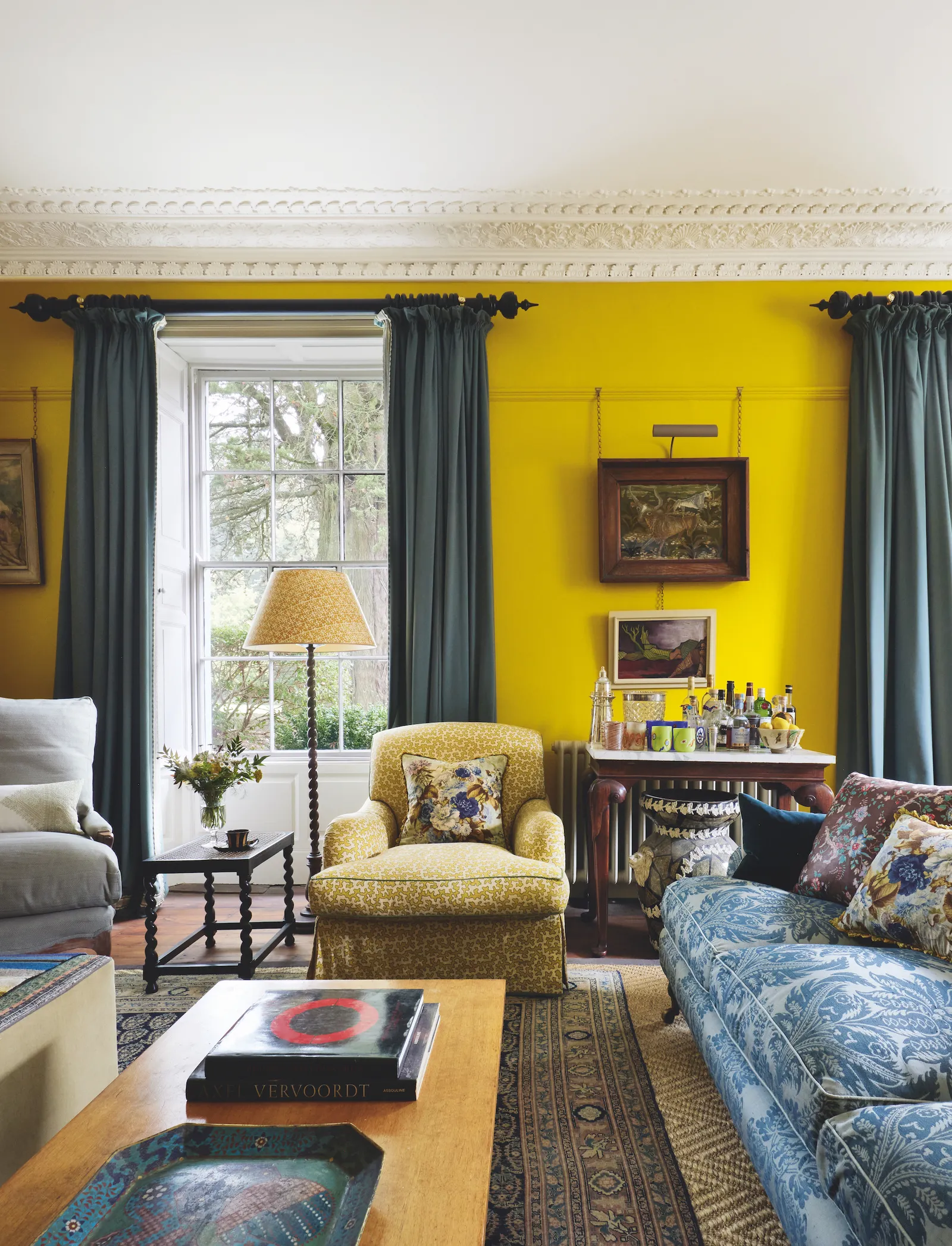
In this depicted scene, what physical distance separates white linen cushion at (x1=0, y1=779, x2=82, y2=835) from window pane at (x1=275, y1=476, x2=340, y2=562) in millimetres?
1712

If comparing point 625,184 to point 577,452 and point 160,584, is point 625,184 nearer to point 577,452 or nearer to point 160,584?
point 577,452

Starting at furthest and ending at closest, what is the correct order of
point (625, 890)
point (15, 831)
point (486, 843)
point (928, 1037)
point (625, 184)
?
point (625, 890) → point (625, 184) → point (486, 843) → point (15, 831) → point (928, 1037)

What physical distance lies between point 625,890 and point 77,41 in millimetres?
4030

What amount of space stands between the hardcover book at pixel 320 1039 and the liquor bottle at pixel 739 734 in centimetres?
206

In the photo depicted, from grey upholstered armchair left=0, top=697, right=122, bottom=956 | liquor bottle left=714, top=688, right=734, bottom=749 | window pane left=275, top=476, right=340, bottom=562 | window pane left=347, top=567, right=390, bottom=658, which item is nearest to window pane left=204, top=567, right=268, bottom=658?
window pane left=275, top=476, right=340, bottom=562

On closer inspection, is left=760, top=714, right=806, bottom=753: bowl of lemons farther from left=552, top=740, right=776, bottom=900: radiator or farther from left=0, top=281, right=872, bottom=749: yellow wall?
left=0, top=281, right=872, bottom=749: yellow wall

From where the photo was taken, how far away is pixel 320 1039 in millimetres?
1407

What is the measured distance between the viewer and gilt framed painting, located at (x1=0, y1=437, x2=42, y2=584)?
387 centimetres

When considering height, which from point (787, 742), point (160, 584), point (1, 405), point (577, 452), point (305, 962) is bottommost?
point (305, 962)

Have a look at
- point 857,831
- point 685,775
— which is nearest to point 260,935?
point 685,775

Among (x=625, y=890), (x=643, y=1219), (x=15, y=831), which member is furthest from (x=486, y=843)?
(x=15, y=831)

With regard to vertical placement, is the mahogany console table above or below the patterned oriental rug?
above

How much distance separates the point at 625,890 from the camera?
150 inches

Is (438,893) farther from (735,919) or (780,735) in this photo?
(780,735)
